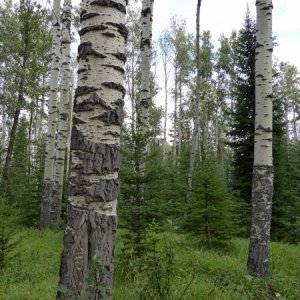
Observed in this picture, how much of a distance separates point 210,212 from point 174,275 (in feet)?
11.9

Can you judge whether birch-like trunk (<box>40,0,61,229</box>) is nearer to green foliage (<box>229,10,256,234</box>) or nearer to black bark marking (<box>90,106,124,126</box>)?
green foliage (<box>229,10,256,234</box>)

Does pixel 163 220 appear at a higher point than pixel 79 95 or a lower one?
lower

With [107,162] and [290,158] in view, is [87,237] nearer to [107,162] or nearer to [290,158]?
[107,162]

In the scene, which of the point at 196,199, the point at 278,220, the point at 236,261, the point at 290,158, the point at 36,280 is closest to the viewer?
the point at 36,280

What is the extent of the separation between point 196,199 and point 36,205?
273 inches

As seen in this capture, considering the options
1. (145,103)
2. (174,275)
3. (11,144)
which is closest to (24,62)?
(11,144)

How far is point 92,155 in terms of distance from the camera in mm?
2256

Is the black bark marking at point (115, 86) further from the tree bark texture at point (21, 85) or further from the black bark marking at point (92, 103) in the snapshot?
the tree bark texture at point (21, 85)

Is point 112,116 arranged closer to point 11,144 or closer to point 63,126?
point 63,126

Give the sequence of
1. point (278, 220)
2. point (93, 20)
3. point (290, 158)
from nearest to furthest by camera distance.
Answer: point (93, 20)
point (278, 220)
point (290, 158)

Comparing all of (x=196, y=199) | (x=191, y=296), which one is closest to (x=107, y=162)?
(x=191, y=296)

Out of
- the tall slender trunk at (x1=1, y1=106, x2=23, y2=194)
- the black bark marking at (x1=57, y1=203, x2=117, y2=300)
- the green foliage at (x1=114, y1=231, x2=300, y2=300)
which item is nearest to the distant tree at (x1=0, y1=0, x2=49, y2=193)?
the tall slender trunk at (x1=1, y1=106, x2=23, y2=194)

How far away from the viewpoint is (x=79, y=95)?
2.35 meters

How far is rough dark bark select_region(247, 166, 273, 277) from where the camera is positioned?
5.59 m
